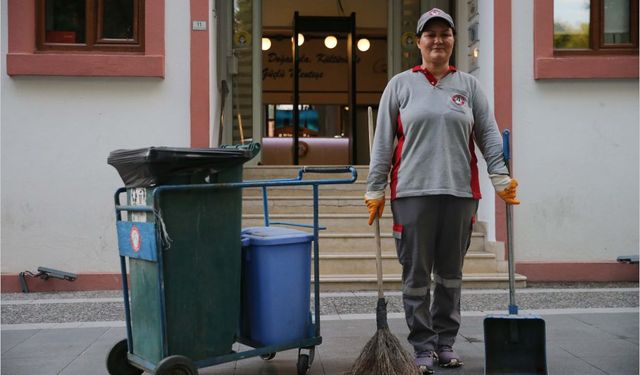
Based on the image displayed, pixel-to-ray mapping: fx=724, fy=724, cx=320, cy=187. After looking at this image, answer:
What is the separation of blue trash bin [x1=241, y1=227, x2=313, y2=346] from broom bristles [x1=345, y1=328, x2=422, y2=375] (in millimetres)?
436

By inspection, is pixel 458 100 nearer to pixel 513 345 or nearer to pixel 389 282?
pixel 513 345

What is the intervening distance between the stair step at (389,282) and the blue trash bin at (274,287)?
325cm

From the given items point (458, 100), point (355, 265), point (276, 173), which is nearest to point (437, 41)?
point (458, 100)

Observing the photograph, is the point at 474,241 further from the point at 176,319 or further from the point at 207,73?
the point at 176,319

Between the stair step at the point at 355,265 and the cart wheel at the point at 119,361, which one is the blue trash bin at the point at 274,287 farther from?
the stair step at the point at 355,265

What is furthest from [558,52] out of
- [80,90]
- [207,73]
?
[80,90]

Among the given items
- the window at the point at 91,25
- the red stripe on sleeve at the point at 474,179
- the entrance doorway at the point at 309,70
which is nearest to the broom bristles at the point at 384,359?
the red stripe on sleeve at the point at 474,179

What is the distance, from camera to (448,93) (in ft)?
14.3

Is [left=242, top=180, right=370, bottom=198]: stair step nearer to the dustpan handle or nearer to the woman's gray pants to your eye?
the woman's gray pants

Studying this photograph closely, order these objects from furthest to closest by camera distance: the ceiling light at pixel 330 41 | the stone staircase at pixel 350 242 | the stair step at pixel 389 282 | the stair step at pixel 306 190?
the ceiling light at pixel 330 41, the stair step at pixel 306 190, the stone staircase at pixel 350 242, the stair step at pixel 389 282

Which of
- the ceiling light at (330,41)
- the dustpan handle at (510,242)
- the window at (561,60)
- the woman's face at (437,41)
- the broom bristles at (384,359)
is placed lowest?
the broom bristles at (384,359)

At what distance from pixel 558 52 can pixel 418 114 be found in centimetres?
477

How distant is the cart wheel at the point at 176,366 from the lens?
12.0 ft

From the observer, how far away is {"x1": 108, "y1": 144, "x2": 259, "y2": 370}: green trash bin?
12.3 feet
